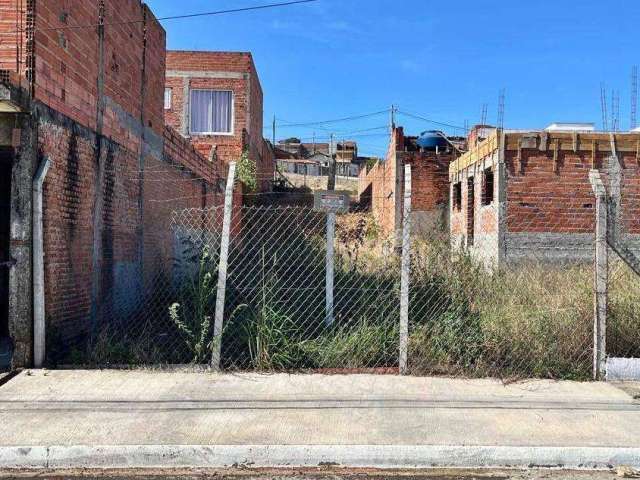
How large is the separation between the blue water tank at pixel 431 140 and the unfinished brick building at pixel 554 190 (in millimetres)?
8590

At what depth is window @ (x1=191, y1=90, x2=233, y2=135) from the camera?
22.1 metres


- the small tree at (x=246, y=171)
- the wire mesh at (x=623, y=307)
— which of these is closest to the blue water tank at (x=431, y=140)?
the small tree at (x=246, y=171)

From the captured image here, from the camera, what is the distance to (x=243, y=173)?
20.6 metres

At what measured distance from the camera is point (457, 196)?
18984mm

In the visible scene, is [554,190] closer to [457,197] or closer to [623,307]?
[457,197]

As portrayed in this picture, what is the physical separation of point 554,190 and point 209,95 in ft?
45.9

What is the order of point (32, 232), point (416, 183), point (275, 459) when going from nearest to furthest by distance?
1. point (275, 459)
2. point (32, 232)
3. point (416, 183)

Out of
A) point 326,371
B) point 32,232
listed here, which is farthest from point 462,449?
point 32,232

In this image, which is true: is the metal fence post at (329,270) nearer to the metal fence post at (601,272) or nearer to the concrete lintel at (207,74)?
the metal fence post at (601,272)

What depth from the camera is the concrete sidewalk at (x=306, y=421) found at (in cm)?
436

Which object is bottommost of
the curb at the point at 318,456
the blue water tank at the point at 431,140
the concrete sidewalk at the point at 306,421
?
the curb at the point at 318,456

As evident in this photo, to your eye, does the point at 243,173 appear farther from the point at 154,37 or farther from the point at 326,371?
the point at 326,371

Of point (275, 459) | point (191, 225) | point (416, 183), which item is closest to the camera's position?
point (275, 459)

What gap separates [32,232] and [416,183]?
620 inches
